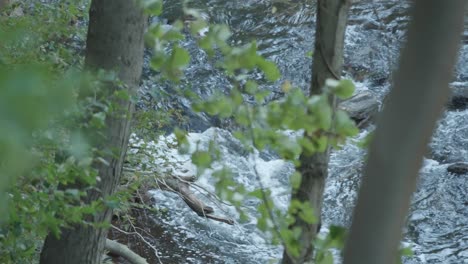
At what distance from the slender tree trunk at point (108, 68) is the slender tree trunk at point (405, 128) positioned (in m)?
2.54

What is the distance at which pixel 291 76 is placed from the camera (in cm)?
1119

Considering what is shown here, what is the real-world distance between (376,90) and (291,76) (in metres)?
1.11

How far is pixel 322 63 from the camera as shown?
2.94 meters

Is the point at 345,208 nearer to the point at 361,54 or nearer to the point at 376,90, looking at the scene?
the point at 376,90

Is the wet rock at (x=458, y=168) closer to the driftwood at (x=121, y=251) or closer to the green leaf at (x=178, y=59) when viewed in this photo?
the driftwood at (x=121, y=251)

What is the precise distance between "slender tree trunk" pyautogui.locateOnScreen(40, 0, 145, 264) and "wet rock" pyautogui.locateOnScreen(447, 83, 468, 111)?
6.92m

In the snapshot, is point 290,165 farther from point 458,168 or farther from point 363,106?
point 458,168

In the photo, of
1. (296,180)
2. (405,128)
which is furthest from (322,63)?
(405,128)

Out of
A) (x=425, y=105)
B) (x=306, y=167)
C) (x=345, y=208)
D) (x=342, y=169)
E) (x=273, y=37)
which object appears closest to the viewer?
(x=425, y=105)

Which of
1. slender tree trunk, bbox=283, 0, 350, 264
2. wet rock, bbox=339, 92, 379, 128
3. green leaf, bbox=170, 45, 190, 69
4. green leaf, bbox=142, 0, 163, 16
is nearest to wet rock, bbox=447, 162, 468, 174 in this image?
wet rock, bbox=339, 92, 379, 128

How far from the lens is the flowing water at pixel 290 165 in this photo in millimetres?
7961

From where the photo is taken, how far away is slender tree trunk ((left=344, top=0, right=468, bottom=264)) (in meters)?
1.37

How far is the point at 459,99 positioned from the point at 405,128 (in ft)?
31.0

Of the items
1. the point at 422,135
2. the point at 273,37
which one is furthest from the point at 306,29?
the point at 422,135
